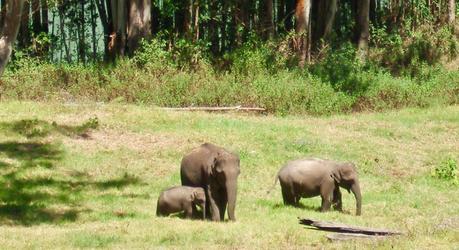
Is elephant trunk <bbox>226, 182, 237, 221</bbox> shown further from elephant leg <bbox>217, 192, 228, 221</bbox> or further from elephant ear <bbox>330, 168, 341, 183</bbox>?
elephant ear <bbox>330, 168, 341, 183</bbox>

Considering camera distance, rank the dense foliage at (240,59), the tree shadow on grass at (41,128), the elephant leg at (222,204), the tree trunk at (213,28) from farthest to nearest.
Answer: the tree trunk at (213,28) < the dense foliage at (240,59) < the tree shadow on grass at (41,128) < the elephant leg at (222,204)

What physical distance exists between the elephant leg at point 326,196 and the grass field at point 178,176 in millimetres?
233

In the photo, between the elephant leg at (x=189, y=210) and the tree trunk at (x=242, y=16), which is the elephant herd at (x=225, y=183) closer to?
the elephant leg at (x=189, y=210)

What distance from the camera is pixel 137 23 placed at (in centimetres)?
3212

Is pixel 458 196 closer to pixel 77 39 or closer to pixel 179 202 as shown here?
pixel 179 202

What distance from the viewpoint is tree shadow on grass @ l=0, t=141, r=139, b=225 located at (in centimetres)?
1598

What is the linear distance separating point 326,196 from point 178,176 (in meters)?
4.09

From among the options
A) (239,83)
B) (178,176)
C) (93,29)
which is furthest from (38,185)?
(93,29)

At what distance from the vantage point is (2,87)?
2928 centimetres

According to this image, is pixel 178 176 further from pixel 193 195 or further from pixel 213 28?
pixel 213 28

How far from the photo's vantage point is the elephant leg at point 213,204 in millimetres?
14641

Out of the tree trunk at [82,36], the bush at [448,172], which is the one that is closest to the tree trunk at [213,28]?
the tree trunk at [82,36]

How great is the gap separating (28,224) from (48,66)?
16.3m

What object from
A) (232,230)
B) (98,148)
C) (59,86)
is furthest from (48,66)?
(232,230)
